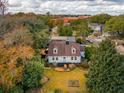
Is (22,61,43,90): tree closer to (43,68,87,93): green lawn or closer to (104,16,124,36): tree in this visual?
(43,68,87,93): green lawn

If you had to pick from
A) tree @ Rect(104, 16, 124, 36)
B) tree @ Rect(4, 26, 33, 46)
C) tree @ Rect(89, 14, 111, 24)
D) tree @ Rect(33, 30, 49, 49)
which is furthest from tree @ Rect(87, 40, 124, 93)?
tree @ Rect(89, 14, 111, 24)

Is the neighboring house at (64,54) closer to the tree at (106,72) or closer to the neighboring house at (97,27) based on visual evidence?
the tree at (106,72)

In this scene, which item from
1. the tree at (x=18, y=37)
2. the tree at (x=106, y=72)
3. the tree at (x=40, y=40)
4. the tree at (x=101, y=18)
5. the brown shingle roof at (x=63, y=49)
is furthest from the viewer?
the tree at (x=101, y=18)

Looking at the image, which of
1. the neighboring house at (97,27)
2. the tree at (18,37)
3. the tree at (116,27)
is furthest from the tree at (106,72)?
the neighboring house at (97,27)

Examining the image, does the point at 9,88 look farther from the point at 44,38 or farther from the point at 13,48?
the point at 44,38

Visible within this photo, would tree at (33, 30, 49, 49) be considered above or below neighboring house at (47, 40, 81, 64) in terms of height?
above

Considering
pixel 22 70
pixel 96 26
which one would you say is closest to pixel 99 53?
pixel 22 70
